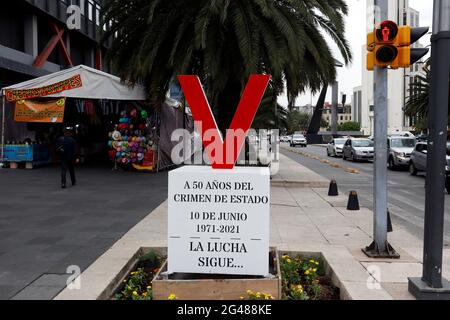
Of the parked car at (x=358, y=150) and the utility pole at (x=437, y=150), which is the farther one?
the parked car at (x=358, y=150)

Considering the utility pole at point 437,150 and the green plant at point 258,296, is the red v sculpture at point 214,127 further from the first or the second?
the utility pole at point 437,150

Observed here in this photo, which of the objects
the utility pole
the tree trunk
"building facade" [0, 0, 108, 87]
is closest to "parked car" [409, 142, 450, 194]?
the tree trunk

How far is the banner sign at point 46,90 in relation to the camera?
56.6 ft

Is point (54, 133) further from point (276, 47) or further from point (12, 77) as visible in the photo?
point (276, 47)

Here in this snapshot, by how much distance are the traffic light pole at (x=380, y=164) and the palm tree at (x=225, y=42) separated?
5361 millimetres

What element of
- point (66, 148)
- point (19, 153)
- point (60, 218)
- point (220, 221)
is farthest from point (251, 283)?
point (19, 153)

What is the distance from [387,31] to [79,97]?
1367 cm

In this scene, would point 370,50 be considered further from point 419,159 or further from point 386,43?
point 419,159

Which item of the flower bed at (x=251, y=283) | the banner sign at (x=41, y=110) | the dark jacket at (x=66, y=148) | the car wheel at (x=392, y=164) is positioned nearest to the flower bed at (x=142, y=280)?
the flower bed at (x=251, y=283)

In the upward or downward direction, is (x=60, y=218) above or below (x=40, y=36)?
below

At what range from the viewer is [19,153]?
18.7 meters

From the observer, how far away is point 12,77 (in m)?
24.2

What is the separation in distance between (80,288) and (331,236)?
4.57m

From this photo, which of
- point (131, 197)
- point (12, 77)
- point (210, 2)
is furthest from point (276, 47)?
point (12, 77)
